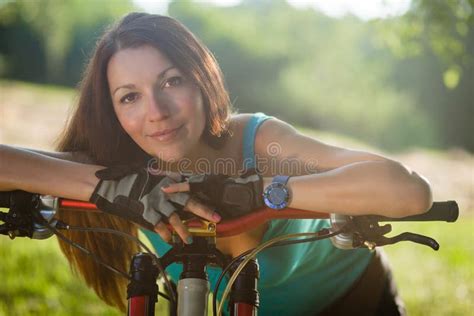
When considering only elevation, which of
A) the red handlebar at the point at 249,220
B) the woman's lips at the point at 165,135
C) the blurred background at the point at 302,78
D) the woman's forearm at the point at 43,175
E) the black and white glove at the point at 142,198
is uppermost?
the blurred background at the point at 302,78

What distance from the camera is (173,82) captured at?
138 cm

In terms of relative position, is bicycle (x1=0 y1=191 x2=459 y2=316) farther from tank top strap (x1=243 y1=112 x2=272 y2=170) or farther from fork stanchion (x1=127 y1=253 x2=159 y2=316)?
tank top strap (x1=243 y1=112 x2=272 y2=170)

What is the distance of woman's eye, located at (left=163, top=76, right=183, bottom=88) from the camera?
1364mm

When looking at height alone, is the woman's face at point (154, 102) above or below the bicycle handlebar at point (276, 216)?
above

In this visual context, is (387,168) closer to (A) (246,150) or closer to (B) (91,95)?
(A) (246,150)

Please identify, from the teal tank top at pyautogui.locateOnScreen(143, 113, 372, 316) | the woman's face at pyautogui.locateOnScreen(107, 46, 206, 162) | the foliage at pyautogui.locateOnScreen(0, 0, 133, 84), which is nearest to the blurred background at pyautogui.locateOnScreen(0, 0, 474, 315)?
the foliage at pyautogui.locateOnScreen(0, 0, 133, 84)

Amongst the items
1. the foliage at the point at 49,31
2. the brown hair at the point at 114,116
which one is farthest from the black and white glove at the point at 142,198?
the foliage at the point at 49,31

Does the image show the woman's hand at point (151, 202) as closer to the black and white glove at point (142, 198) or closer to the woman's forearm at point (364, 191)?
the black and white glove at point (142, 198)

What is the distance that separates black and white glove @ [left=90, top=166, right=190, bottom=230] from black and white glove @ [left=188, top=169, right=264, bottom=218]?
0.09ft

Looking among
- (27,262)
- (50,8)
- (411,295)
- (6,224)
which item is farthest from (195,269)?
(50,8)

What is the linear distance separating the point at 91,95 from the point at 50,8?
686 cm

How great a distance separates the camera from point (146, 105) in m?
1.34

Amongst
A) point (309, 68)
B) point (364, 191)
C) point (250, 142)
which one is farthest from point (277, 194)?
point (309, 68)

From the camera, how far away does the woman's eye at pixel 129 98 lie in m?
1.37
